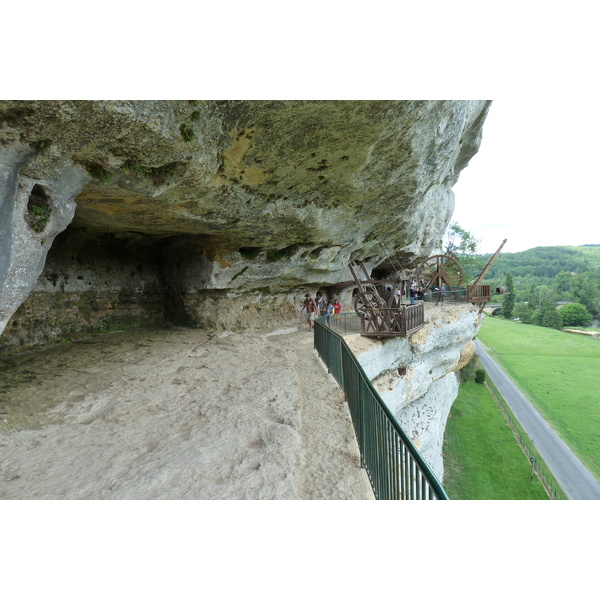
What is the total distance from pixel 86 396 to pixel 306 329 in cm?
834

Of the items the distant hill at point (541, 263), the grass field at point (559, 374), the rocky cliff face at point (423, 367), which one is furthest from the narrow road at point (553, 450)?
the distant hill at point (541, 263)

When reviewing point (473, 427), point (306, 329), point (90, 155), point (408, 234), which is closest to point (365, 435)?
point (90, 155)

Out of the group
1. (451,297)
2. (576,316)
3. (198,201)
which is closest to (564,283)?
(576,316)

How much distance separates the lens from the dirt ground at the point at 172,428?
321 cm

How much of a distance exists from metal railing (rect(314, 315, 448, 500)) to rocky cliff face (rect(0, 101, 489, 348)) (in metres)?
3.88

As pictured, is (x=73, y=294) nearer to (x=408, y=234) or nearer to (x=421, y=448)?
(x=408, y=234)

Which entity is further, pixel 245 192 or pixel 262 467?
pixel 245 192

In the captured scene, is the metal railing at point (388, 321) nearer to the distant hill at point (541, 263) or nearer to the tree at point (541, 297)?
the tree at point (541, 297)

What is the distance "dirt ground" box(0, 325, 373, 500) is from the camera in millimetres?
3211

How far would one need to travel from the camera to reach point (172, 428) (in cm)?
463

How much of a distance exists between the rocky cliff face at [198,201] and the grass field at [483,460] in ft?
38.7

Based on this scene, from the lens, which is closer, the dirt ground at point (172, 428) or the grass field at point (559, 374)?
the dirt ground at point (172, 428)

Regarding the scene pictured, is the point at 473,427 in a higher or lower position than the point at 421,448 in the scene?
lower

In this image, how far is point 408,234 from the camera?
14.1 m
